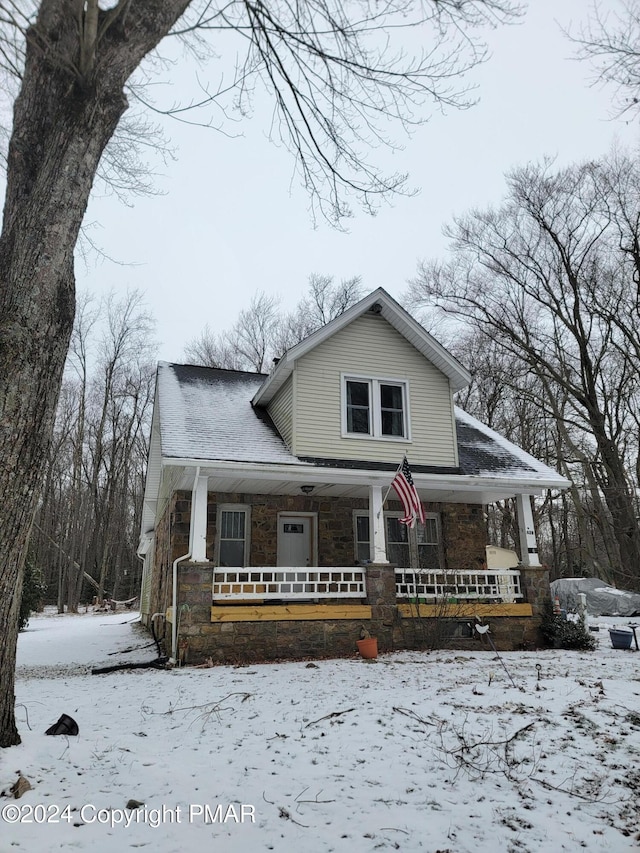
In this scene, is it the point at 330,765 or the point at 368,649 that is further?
the point at 368,649

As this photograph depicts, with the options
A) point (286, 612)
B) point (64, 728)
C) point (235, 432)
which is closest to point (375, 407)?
point (235, 432)

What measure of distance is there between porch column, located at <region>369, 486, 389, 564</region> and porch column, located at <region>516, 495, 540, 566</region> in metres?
2.99

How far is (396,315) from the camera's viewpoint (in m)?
11.7

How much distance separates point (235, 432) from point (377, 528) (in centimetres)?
328

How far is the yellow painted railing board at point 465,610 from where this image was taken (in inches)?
399

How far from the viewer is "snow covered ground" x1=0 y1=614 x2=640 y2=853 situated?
3.27 meters

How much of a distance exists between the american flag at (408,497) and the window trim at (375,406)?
1699mm

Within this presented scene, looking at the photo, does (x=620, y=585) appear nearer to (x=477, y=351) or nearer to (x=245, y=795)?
(x=477, y=351)

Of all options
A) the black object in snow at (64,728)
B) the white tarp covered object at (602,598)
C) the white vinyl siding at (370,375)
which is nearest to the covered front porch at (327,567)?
the white vinyl siding at (370,375)

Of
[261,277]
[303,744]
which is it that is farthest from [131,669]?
[261,277]

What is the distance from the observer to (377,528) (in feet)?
34.8

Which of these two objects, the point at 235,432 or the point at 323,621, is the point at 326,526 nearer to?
the point at 323,621

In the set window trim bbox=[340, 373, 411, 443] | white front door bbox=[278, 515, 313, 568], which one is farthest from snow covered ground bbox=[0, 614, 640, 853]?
window trim bbox=[340, 373, 411, 443]

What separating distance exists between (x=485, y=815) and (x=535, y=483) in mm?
8426
